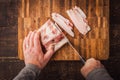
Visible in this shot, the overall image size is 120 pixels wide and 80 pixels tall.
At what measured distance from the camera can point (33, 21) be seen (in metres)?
1.42

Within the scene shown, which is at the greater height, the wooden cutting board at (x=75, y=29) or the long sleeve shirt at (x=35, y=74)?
the wooden cutting board at (x=75, y=29)

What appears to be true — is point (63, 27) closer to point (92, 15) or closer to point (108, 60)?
point (92, 15)

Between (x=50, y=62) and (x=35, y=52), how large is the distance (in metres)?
0.09

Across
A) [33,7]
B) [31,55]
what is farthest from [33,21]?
[31,55]

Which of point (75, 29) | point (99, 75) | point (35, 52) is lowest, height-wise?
point (99, 75)

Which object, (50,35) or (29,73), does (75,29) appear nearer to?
(50,35)

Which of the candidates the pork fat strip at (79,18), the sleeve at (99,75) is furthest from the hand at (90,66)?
the pork fat strip at (79,18)

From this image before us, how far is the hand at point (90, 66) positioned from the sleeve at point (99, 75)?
19mm

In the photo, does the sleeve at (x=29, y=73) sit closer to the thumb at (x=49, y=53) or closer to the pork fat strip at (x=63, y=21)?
the thumb at (x=49, y=53)

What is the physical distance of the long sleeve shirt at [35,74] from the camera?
1.31m

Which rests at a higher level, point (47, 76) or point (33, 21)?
point (33, 21)

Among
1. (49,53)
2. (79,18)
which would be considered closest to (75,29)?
(79,18)

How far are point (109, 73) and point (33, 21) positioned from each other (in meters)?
0.48

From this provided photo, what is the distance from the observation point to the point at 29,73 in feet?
4.38
